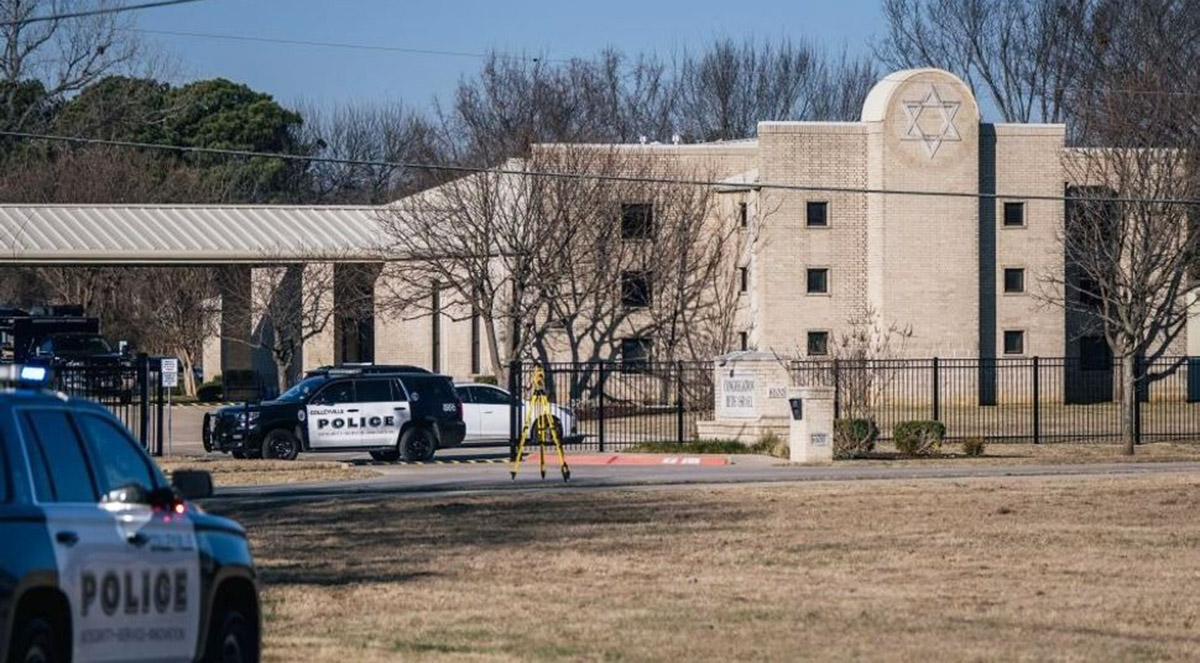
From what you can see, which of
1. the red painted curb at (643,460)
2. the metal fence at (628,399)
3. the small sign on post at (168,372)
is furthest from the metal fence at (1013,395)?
the small sign on post at (168,372)

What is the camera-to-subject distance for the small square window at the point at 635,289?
2339 inches

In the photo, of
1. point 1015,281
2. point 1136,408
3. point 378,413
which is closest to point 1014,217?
point 1015,281

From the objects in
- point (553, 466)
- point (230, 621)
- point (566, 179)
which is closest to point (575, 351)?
point (566, 179)

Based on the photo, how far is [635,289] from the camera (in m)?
59.9

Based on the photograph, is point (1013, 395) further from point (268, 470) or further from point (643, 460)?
point (268, 470)

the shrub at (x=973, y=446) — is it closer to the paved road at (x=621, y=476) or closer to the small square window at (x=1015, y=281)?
the paved road at (x=621, y=476)

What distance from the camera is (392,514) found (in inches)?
984

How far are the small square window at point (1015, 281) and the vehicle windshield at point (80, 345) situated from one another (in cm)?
2593

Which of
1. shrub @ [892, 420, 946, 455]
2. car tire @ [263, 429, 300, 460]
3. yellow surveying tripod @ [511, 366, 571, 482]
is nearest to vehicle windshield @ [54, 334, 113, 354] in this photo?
car tire @ [263, 429, 300, 460]

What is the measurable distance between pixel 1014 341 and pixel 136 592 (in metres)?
52.4

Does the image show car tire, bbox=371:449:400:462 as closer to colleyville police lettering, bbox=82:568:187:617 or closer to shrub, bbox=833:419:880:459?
shrub, bbox=833:419:880:459

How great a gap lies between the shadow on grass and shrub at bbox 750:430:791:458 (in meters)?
11.4

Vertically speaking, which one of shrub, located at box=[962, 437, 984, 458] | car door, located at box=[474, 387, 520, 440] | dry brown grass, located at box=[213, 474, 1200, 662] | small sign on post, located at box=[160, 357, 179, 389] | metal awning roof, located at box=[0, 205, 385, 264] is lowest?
dry brown grass, located at box=[213, 474, 1200, 662]

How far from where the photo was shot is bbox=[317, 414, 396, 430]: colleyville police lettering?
1500 inches
